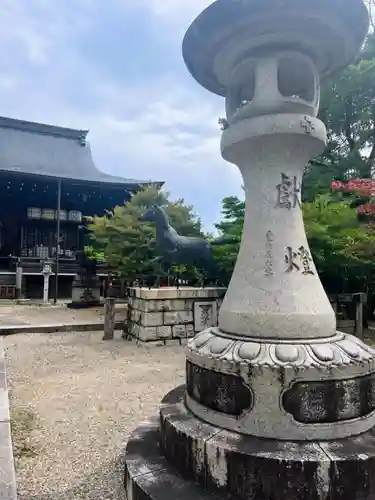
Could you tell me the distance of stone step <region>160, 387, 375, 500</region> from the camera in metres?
1.79

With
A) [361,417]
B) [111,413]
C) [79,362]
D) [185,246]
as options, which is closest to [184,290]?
[185,246]

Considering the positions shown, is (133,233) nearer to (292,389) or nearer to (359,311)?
(359,311)

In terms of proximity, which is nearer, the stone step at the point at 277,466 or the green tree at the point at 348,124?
the stone step at the point at 277,466

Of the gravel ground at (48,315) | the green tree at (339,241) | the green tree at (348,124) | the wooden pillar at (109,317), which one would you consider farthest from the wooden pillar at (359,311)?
the gravel ground at (48,315)

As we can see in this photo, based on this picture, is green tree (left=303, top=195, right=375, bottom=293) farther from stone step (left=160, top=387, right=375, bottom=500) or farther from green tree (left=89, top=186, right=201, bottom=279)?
stone step (left=160, top=387, right=375, bottom=500)

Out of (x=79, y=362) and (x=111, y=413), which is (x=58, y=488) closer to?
(x=111, y=413)

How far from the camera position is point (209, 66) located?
272 cm

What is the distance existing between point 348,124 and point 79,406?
1235 centimetres

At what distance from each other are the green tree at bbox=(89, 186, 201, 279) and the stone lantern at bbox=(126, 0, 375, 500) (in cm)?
809

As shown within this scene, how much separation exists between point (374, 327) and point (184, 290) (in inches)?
193

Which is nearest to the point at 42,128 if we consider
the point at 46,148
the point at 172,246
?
the point at 46,148

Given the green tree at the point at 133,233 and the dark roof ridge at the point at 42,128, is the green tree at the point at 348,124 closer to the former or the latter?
the green tree at the point at 133,233

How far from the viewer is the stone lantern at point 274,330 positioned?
1.87m

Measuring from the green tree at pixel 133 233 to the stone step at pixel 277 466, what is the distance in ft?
27.9
